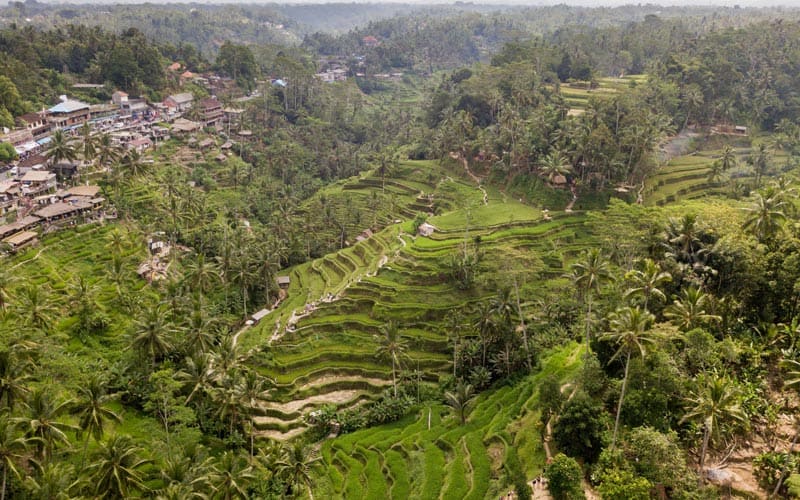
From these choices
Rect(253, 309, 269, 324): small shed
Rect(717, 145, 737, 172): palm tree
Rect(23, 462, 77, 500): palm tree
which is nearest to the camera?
Rect(23, 462, 77, 500): palm tree

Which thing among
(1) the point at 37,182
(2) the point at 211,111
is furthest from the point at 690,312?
(2) the point at 211,111

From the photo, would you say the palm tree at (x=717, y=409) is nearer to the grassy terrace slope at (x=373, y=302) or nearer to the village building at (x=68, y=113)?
the grassy terrace slope at (x=373, y=302)

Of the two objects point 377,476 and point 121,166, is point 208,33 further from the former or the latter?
point 377,476

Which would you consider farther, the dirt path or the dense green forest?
the dirt path

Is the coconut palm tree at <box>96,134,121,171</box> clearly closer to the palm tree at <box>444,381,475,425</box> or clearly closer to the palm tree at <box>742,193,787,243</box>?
the palm tree at <box>444,381,475,425</box>

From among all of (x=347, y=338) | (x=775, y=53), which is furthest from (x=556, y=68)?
(x=347, y=338)

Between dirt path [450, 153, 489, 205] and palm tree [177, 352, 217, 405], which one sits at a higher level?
dirt path [450, 153, 489, 205]

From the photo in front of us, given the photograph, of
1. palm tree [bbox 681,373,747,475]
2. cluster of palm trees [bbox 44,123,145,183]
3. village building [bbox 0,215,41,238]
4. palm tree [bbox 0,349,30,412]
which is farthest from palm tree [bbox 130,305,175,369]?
palm tree [bbox 681,373,747,475]
